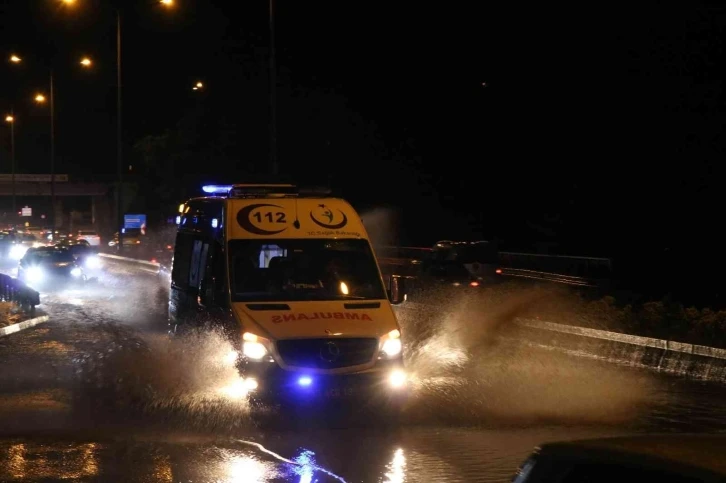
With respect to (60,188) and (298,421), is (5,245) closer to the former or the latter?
(298,421)

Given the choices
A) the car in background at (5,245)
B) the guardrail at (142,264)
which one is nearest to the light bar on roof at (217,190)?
the guardrail at (142,264)

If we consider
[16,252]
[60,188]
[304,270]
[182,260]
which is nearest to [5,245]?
[16,252]

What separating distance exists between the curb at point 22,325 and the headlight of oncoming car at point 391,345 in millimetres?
11726

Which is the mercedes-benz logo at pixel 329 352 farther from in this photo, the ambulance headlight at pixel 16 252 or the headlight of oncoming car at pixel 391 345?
the ambulance headlight at pixel 16 252

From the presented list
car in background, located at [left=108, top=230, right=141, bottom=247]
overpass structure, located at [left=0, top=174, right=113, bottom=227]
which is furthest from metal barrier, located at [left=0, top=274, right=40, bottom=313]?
overpass structure, located at [left=0, top=174, right=113, bottom=227]

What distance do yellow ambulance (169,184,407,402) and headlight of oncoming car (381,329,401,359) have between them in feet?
0.04

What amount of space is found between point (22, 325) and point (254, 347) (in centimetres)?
1275

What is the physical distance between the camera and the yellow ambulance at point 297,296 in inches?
424

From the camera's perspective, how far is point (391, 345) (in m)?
11.0

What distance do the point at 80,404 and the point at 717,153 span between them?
1254 inches

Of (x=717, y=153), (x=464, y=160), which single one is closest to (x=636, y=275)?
(x=717, y=153)

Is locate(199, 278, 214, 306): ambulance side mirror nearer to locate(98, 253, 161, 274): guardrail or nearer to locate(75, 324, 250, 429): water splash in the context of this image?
locate(75, 324, 250, 429): water splash

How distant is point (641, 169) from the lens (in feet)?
140

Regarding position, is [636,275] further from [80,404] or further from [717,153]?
[80,404]
